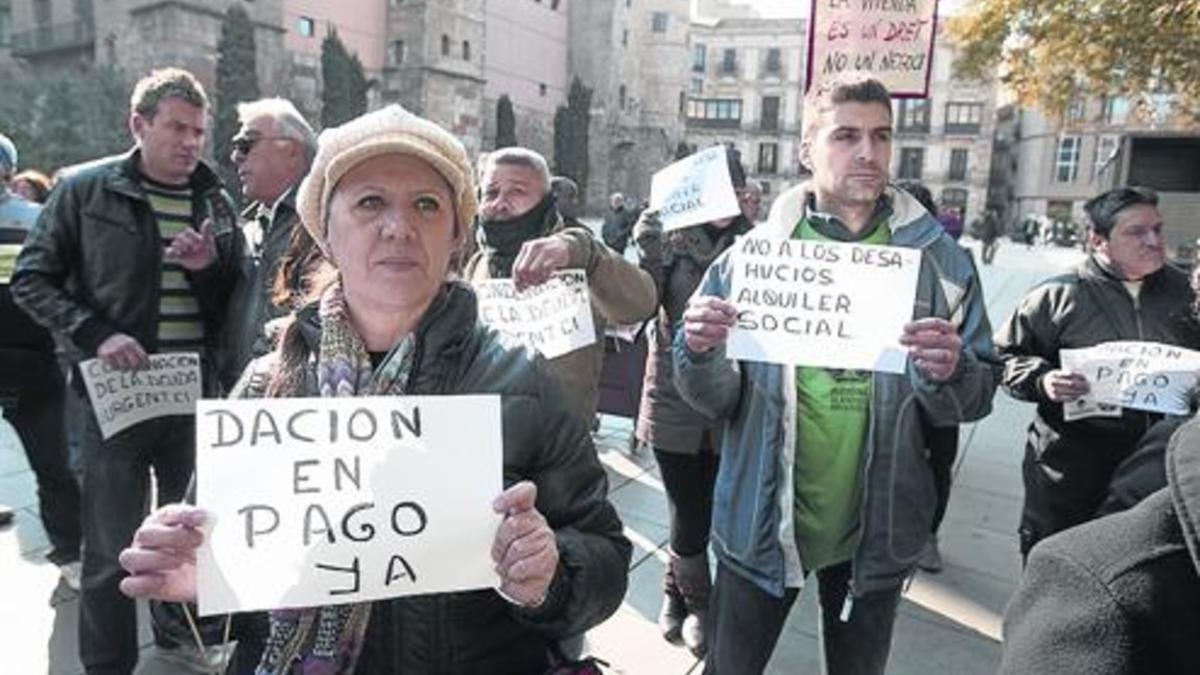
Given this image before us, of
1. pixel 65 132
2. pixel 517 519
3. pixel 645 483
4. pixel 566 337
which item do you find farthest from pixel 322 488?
pixel 65 132

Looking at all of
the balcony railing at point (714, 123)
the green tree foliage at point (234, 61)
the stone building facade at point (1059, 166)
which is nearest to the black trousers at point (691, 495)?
the green tree foliage at point (234, 61)

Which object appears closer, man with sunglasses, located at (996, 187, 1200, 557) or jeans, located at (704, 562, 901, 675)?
jeans, located at (704, 562, 901, 675)

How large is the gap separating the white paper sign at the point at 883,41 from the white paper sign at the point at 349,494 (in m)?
2.81

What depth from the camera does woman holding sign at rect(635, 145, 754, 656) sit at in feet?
11.3

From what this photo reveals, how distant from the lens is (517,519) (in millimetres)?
1354

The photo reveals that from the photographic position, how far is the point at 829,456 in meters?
2.21

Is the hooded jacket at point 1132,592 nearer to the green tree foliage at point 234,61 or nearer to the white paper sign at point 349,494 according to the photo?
the white paper sign at point 349,494

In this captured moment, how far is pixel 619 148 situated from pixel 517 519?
49053 mm

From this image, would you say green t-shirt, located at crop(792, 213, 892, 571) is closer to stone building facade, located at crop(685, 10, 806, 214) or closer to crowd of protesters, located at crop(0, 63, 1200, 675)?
crowd of protesters, located at crop(0, 63, 1200, 675)

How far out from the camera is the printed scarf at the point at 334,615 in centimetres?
146

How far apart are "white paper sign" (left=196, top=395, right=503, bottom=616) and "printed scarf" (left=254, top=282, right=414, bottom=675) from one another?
0.15 metres

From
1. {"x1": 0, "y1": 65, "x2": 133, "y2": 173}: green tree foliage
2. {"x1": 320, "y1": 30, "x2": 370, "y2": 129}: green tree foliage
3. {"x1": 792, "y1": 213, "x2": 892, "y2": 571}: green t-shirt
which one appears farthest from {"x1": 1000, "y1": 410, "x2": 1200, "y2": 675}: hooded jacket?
{"x1": 320, "y1": 30, "x2": 370, "y2": 129}: green tree foliage

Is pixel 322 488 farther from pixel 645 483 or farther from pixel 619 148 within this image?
pixel 619 148

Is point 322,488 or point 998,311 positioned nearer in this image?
Answer: point 322,488
